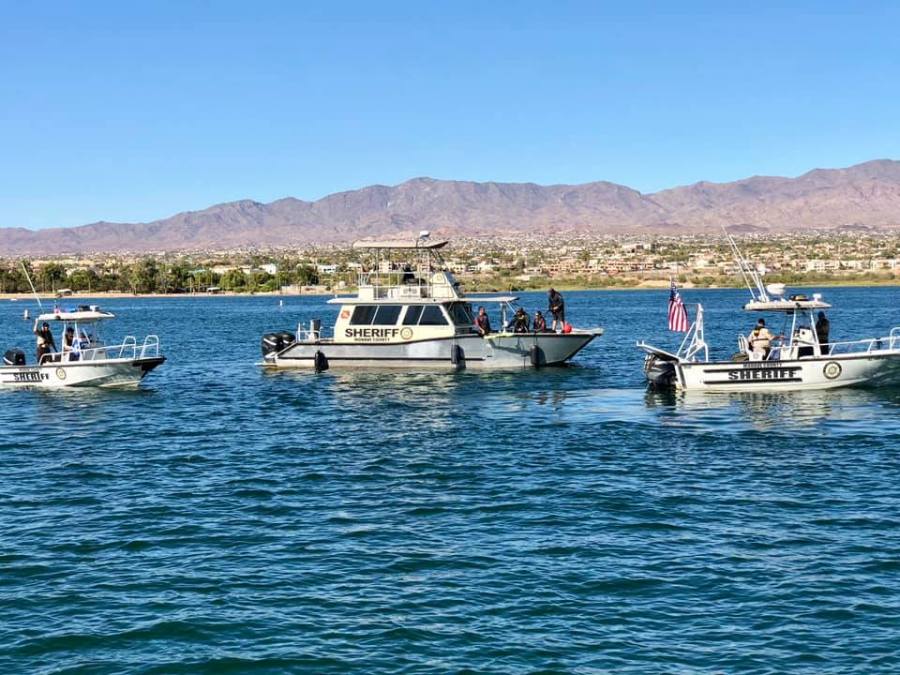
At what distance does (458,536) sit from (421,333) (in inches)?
1043

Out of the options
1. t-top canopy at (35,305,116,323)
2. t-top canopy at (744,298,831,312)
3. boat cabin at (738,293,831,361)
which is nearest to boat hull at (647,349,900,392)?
boat cabin at (738,293,831,361)

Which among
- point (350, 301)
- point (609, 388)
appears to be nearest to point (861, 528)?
point (609, 388)

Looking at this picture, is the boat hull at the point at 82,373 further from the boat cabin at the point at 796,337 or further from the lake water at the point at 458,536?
the boat cabin at the point at 796,337

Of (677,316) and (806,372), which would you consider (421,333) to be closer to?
(677,316)

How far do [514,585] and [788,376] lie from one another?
2157cm

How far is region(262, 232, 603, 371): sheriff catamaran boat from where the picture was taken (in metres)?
44.4

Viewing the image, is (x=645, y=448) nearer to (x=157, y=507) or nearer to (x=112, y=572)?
(x=157, y=507)

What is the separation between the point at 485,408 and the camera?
3466 cm

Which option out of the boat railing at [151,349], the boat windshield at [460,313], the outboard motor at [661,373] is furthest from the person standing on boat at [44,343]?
the outboard motor at [661,373]

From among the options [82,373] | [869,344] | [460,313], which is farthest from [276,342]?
[869,344]

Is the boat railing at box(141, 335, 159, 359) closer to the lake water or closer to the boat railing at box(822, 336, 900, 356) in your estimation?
the lake water

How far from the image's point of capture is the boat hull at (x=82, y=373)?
1547 inches

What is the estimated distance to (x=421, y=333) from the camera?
147ft

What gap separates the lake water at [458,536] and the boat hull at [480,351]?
28.7ft
